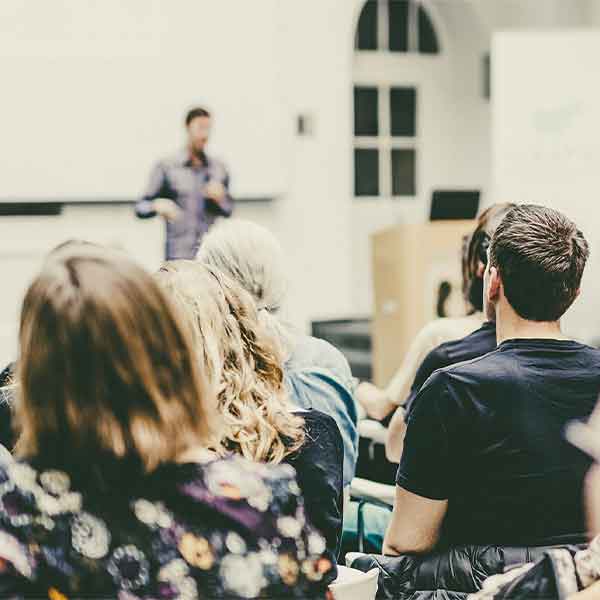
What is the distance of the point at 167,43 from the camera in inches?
275

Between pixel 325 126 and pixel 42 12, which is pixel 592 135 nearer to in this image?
pixel 325 126

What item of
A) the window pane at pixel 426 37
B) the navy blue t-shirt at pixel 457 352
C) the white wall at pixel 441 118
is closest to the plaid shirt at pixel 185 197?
the white wall at pixel 441 118

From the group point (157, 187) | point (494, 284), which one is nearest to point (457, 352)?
point (494, 284)

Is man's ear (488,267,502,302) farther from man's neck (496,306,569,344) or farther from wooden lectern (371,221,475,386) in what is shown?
wooden lectern (371,221,475,386)

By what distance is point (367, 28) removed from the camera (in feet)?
26.1

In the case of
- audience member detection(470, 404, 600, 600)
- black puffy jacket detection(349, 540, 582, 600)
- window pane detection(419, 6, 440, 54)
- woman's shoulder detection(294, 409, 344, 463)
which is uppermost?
window pane detection(419, 6, 440, 54)

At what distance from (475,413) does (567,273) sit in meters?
0.31

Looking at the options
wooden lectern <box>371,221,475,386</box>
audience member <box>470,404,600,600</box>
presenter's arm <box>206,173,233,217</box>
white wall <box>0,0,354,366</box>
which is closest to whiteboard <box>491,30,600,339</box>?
wooden lectern <box>371,221,475,386</box>

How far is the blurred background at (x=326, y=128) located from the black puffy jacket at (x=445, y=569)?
367cm

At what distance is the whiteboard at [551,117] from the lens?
6305mm

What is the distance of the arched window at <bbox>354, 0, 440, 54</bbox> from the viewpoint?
795 cm

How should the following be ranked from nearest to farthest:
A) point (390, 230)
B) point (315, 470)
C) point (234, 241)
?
1. point (315, 470)
2. point (234, 241)
3. point (390, 230)

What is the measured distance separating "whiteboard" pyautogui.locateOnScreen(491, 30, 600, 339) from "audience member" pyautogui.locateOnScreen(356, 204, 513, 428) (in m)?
3.56

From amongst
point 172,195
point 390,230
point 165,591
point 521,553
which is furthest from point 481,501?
point 172,195
